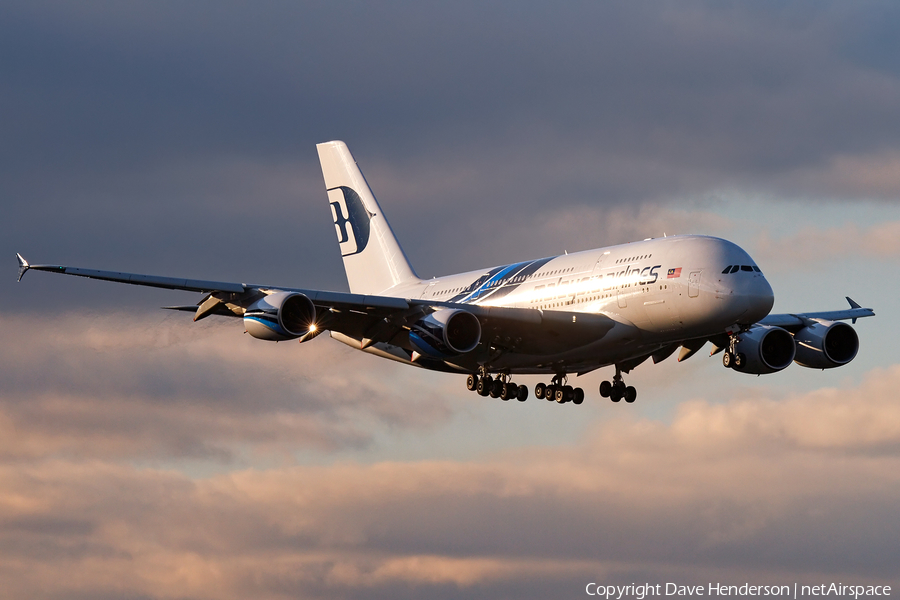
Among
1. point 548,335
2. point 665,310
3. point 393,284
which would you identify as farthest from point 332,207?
point 665,310

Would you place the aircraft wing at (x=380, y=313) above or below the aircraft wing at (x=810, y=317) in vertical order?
below

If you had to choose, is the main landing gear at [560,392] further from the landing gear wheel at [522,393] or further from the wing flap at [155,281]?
the wing flap at [155,281]

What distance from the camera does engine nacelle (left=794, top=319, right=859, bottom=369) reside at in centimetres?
5928

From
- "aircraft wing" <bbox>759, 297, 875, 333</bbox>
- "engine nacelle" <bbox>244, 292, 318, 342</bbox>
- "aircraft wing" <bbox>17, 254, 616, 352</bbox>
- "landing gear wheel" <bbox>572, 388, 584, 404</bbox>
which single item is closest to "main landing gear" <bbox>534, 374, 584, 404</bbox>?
"landing gear wheel" <bbox>572, 388, 584, 404</bbox>

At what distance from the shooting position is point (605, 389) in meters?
59.6

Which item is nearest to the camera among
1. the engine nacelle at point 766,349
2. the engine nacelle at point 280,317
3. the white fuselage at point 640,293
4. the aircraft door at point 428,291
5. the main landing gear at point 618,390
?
the white fuselage at point 640,293

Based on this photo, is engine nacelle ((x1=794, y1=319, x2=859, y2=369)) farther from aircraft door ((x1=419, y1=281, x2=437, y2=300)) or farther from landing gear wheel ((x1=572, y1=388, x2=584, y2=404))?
aircraft door ((x1=419, y1=281, x2=437, y2=300))

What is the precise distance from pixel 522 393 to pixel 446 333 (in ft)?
31.9

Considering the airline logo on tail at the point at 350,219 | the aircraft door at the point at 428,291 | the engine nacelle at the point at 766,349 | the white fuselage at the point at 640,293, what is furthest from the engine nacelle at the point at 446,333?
the airline logo on tail at the point at 350,219

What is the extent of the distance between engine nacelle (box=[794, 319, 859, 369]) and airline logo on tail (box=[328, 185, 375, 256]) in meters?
24.8

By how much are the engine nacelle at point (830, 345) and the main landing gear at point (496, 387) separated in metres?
12.9

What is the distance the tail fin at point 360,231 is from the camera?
70.3 metres

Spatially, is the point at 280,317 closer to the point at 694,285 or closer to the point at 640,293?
the point at 640,293

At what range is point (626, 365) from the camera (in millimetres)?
58625
